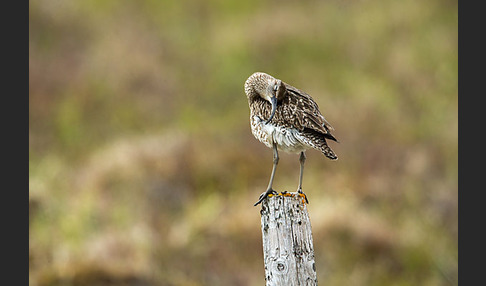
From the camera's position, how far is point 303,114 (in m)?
6.46

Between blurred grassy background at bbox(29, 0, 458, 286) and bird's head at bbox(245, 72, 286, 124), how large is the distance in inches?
208

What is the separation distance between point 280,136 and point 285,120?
0.16 meters

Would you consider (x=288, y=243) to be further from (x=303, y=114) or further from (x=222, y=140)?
(x=222, y=140)

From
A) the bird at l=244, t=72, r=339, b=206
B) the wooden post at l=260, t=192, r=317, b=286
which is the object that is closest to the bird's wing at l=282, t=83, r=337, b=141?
the bird at l=244, t=72, r=339, b=206

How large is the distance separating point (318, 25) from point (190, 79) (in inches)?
189

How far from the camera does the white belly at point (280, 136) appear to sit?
21.2ft

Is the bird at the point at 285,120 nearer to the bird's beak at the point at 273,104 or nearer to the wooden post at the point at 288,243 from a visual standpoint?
the bird's beak at the point at 273,104

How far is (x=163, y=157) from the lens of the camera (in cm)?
1488

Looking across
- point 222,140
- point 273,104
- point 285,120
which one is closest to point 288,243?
point 285,120

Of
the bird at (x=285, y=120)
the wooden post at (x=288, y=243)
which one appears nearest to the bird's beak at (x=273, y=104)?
the bird at (x=285, y=120)

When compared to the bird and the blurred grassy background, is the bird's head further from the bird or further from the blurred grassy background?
the blurred grassy background

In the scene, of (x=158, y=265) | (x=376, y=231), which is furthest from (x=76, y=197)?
(x=376, y=231)

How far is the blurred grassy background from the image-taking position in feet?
40.8

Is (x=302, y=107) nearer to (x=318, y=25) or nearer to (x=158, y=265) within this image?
(x=158, y=265)
